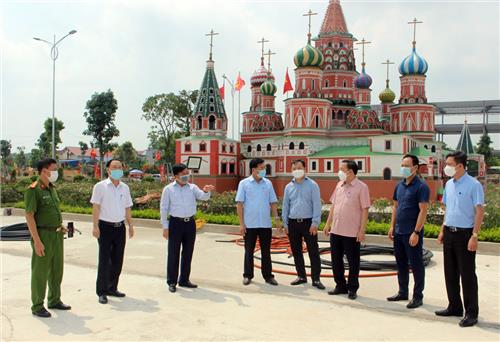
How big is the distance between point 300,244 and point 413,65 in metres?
36.4

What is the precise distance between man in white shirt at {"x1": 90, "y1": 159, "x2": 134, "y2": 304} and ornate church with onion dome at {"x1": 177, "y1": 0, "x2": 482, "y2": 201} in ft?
91.8

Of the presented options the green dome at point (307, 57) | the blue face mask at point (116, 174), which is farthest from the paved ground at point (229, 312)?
the green dome at point (307, 57)

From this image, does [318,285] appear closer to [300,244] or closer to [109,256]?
[300,244]

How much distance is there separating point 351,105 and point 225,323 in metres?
37.8

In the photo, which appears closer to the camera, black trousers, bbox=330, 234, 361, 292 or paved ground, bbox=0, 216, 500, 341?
paved ground, bbox=0, 216, 500, 341

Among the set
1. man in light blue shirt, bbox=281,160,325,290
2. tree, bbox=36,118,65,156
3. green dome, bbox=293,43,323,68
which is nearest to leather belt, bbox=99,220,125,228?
man in light blue shirt, bbox=281,160,325,290

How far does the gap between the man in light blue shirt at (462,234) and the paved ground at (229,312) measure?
0.24 m

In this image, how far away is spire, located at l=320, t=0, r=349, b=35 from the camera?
4212cm

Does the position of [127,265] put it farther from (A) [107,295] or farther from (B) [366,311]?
(B) [366,311]

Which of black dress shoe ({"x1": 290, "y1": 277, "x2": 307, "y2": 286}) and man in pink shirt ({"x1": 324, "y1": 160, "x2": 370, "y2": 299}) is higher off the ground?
man in pink shirt ({"x1": 324, "y1": 160, "x2": 370, "y2": 299})

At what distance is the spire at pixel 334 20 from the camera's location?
42125mm

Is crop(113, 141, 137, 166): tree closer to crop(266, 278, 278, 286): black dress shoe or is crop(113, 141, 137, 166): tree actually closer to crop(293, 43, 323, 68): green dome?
crop(293, 43, 323, 68): green dome

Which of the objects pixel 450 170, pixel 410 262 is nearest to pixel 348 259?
pixel 410 262

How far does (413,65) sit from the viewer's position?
132 ft
